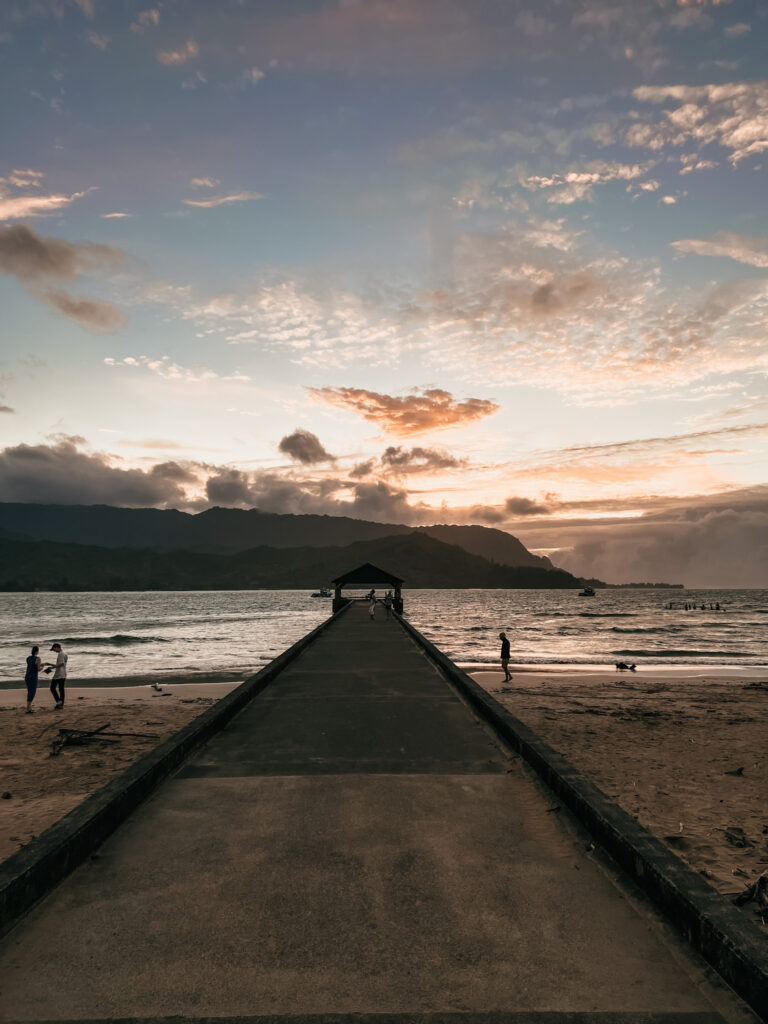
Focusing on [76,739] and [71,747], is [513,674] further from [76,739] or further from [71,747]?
[71,747]

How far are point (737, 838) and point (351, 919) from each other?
5.21 m

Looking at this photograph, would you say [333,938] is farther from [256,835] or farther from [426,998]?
[256,835]

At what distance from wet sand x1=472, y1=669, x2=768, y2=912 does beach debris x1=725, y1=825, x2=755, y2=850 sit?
0.08 feet

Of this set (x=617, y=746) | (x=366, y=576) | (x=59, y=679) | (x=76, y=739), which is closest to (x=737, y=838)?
(x=617, y=746)

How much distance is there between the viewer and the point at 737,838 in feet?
22.5

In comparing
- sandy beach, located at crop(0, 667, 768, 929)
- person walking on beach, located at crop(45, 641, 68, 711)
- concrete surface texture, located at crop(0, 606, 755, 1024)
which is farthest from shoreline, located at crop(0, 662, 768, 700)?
concrete surface texture, located at crop(0, 606, 755, 1024)

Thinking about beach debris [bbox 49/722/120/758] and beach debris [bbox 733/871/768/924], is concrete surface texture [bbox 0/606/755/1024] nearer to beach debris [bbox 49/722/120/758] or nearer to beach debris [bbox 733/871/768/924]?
beach debris [bbox 733/871/768/924]

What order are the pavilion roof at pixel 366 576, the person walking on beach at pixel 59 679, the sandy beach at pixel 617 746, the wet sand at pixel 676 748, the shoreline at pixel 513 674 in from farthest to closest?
the pavilion roof at pixel 366 576 < the shoreline at pixel 513 674 < the person walking on beach at pixel 59 679 < the sandy beach at pixel 617 746 < the wet sand at pixel 676 748

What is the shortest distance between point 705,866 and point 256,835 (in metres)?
4.24

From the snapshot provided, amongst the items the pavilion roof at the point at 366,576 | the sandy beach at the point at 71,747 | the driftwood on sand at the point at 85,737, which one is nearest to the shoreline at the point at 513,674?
the sandy beach at the point at 71,747

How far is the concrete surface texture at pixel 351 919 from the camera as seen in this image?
3062 millimetres

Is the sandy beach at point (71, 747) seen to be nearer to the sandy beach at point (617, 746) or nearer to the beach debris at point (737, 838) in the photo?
the sandy beach at point (617, 746)

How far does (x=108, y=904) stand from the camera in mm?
4016

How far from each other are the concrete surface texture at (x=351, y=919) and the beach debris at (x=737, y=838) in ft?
7.42
